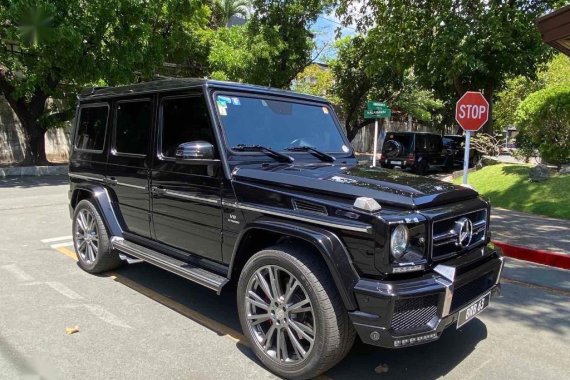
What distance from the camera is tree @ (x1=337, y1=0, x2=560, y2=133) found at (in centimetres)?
1278

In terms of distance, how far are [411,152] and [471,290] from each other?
17.0 m

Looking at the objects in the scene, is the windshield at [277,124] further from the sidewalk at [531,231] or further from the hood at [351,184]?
the sidewalk at [531,231]

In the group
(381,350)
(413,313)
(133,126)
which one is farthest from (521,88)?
(413,313)

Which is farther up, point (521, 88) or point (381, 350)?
point (521, 88)

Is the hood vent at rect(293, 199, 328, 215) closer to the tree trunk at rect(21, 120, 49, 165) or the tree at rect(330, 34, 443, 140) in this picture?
the tree trunk at rect(21, 120, 49, 165)

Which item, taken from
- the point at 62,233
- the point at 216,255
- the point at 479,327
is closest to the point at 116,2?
the point at 62,233

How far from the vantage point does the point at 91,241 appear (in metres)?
5.74

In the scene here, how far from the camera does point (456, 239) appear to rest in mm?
3486

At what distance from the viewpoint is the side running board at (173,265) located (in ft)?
13.0

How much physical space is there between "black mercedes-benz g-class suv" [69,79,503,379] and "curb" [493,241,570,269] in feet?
12.5

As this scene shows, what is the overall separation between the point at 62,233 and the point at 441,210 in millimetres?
6536

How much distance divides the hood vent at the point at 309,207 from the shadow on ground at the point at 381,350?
1099 millimetres

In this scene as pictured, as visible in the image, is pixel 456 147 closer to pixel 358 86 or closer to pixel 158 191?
pixel 358 86

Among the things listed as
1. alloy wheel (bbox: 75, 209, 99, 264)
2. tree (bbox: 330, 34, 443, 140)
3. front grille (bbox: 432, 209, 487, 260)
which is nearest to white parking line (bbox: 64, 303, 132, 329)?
alloy wheel (bbox: 75, 209, 99, 264)
